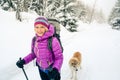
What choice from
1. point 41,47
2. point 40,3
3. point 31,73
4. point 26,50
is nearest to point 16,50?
point 26,50

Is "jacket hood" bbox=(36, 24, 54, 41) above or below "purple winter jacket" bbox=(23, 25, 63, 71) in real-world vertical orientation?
above

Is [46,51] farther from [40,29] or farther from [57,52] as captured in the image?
[40,29]

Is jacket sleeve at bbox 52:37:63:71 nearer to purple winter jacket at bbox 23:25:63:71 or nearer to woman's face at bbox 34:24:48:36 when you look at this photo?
purple winter jacket at bbox 23:25:63:71

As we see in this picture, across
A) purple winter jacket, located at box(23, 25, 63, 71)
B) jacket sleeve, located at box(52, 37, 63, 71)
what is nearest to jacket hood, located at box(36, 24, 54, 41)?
purple winter jacket, located at box(23, 25, 63, 71)

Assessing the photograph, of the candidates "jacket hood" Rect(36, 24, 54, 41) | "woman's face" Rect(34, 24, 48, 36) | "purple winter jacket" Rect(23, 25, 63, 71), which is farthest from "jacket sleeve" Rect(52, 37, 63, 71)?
"woman's face" Rect(34, 24, 48, 36)

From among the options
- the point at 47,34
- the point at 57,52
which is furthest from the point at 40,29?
the point at 57,52

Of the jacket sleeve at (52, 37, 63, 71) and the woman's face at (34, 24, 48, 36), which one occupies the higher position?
the woman's face at (34, 24, 48, 36)

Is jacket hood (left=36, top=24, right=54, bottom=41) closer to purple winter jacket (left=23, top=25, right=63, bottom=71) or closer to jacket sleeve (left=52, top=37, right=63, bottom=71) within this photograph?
purple winter jacket (left=23, top=25, right=63, bottom=71)

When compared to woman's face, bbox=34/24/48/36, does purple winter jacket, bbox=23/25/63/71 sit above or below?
below

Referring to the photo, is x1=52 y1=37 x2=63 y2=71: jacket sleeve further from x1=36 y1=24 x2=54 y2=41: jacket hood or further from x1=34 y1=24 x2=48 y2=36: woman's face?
x1=34 y1=24 x2=48 y2=36: woman's face

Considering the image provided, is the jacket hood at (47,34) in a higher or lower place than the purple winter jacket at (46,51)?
higher

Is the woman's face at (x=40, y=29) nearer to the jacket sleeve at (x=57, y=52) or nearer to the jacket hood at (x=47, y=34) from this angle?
the jacket hood at (x=47, y=34)

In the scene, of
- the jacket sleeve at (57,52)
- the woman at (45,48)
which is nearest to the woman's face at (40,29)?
the woman at (45,48)

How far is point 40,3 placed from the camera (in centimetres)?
2855
